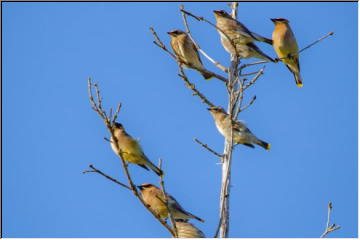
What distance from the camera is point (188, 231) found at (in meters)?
6.38

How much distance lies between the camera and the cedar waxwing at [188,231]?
633 centimetres

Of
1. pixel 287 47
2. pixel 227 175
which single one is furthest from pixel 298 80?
pixel 227 175

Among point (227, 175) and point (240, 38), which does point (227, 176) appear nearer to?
point (227, 175)

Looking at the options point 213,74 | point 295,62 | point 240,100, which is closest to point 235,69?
point 213,74

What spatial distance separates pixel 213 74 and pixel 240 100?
1116 millimetres

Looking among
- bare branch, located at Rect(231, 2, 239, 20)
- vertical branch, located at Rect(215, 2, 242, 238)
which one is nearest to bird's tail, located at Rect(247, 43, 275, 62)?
bare branch, located at Rect(231, 2, 239, 20)

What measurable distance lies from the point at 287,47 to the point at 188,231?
2034 millimetres

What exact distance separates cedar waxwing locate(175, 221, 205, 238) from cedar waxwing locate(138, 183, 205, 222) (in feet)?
0.62

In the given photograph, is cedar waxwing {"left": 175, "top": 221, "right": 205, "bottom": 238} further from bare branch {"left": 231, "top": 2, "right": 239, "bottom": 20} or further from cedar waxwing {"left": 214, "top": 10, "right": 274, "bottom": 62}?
bare branch {"left": 231, "top": 2, "right": 239, "bottom": 20}

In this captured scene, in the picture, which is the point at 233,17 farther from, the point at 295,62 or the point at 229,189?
the point at 229,189

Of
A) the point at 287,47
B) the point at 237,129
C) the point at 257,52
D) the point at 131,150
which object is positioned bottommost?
the point at 131,150

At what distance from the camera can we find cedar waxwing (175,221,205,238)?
6.33 m

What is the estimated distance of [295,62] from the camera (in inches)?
274

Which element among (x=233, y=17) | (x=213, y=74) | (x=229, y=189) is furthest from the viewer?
(x=233, y=17)
